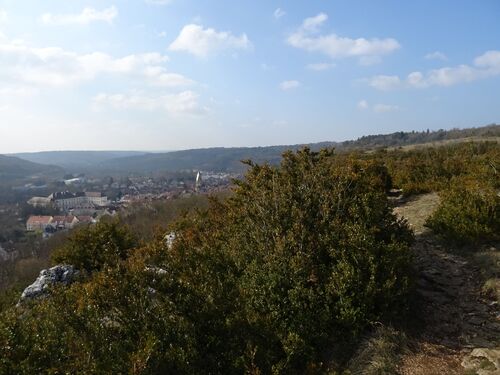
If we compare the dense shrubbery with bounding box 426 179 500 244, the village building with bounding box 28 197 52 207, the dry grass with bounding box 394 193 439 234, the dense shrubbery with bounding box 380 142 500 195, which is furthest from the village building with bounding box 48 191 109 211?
the dense shrubbery with bounding box 426 179 500 244

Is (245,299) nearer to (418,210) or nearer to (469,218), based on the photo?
(469,218)

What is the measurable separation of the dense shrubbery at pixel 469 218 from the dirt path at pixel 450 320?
0.37 m

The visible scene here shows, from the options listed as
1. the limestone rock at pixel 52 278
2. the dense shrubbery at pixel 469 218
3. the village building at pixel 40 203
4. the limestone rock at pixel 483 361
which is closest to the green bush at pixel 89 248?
the limestone rock at pixel 52 278

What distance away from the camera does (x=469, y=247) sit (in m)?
7.28

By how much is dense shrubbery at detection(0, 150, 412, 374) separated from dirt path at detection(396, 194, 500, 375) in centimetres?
54

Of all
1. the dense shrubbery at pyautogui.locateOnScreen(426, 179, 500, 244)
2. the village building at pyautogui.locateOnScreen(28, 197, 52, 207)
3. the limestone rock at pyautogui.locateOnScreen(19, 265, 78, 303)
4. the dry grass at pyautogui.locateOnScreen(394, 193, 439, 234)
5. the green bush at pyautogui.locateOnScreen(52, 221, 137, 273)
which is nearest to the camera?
the dense shrubbery at pyautogui.locateOnScreen(426, 179, 500, 244)

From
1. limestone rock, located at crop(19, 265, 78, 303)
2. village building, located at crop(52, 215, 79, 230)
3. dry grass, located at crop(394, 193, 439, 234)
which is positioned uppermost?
dry grass, located at crop(394, 193, 439, 234)

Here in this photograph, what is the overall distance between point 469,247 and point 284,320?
444 centimetres

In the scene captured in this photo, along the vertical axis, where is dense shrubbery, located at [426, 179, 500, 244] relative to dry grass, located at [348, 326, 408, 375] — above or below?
above

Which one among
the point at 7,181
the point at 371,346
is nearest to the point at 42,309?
the point at 371,346

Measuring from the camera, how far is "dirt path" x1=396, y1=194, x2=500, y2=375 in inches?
167

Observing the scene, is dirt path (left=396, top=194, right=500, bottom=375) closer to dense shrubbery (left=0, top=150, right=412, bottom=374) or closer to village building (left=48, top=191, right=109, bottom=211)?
dense shrubbery (left=0, top=150, right=412, bottom=374)

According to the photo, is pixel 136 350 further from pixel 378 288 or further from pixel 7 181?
pixel 7 181

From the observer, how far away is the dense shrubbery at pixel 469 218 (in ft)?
23.6
